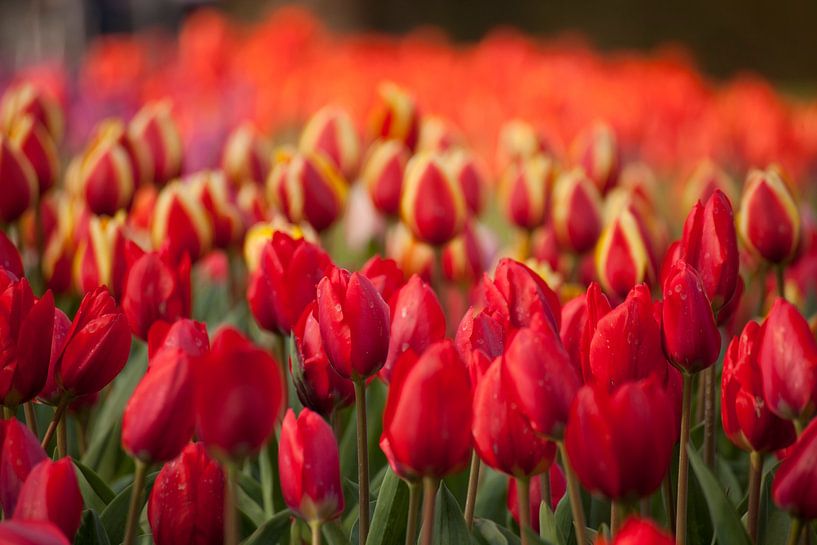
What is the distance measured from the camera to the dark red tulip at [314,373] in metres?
1.02

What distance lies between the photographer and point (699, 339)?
0.93m

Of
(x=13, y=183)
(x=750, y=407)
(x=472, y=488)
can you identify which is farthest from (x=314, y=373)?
(x=13, y=183)

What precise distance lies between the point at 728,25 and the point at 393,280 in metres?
10.8

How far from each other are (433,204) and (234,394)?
0.90 m

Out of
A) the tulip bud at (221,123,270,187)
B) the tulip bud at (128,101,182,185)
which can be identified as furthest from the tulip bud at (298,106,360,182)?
the tulip bud at (128,101,182,185)

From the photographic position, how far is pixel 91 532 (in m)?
0.92

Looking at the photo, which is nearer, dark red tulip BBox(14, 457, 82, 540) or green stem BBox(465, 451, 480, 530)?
dark red tulip BBox(14, 457, 82, 540)

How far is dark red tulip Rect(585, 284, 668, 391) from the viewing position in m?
0.91

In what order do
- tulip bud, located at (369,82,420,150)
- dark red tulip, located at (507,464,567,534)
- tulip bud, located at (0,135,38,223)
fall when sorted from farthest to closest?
tulip bud, located at (369,82,420,150), tulip bud, located at (0,135,38,223), dark red tulip, located at (507,464,567,534)

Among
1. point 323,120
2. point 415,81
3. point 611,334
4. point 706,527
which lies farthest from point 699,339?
point 415,81

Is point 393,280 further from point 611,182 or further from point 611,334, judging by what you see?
point 611,182

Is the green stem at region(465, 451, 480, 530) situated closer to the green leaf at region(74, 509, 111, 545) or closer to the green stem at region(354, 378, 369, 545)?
the green stem at region(354, 378, 369, 545)

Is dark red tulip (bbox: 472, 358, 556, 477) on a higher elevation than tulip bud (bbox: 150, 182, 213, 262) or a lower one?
higher

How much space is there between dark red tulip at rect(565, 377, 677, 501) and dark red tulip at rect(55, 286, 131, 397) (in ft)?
1.35
